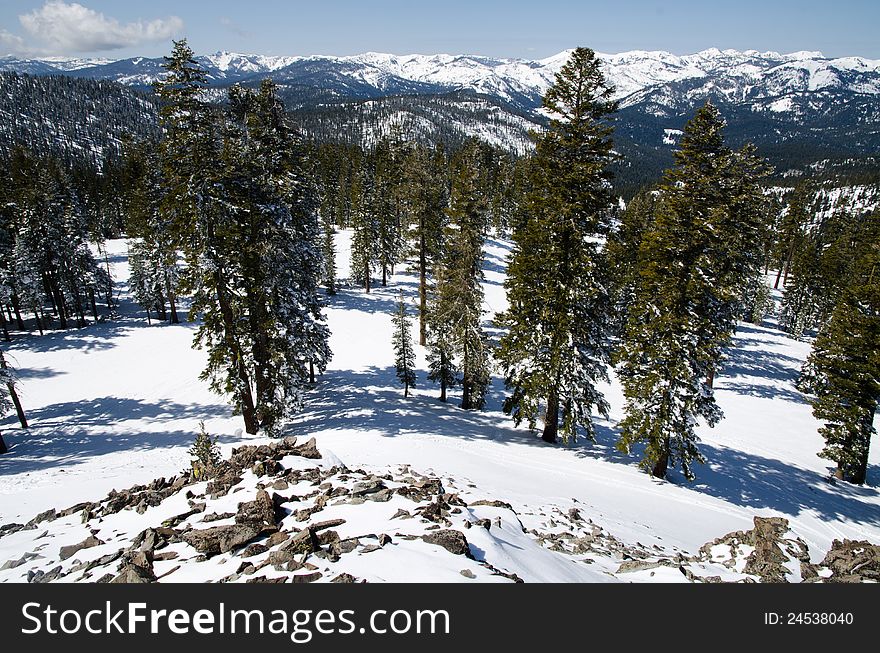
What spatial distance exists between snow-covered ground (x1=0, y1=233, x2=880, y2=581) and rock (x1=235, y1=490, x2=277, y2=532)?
2.79 feet

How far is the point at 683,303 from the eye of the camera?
50.7 ft

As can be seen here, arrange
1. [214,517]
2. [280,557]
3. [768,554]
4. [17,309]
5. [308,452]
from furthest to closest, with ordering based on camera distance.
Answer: [17,309] → [308,452] → [768,554] → [214,517] → [280,557]

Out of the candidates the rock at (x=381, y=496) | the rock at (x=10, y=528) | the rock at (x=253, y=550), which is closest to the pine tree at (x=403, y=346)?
the rock at (x=381, y=496)

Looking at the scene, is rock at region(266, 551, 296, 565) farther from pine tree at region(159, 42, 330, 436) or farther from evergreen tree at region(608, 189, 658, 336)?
evergreen tree at region(608, 189, 658, 336)

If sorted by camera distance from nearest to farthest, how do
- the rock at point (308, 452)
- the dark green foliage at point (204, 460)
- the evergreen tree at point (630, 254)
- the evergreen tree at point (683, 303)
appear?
the dark green foliage at point (204, 460), the rock at point (308, 452), the evergreen tree at point (683, 303), the evergreen tree at point (630, 254)

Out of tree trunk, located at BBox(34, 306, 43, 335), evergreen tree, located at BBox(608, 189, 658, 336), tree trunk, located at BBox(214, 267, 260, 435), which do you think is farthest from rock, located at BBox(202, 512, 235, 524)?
tree trunk, located at BBox(34, 306, 43, 335)

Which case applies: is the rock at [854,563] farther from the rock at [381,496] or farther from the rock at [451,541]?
the rock at [381,496]

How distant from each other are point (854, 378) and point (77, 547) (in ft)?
94.7

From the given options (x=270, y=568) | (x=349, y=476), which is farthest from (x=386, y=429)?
(x=270, y=568)

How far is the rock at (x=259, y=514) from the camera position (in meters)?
8.09

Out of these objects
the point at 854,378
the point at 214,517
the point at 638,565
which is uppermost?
the point at 214,517

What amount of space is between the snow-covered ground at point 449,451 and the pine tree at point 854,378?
156 cm

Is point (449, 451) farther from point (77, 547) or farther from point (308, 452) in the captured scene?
point (77, 547)

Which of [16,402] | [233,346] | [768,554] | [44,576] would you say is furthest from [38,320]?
[768,554]
